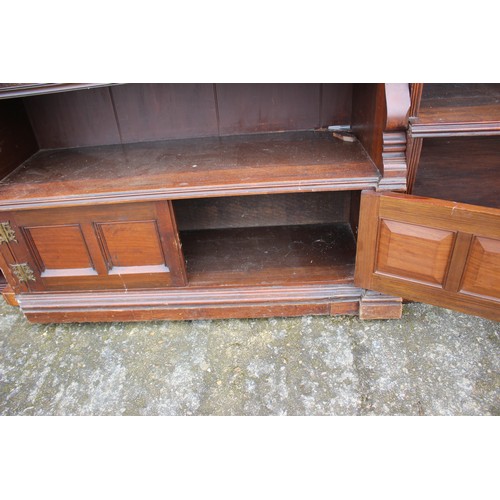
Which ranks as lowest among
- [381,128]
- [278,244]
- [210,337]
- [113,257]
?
[210,337]

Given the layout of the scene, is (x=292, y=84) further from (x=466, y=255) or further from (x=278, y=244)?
(x=466, y=255)

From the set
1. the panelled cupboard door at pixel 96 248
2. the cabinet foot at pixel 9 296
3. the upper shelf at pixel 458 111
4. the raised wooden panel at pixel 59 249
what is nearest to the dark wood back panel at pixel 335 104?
the upper shelf at pixel 458 111

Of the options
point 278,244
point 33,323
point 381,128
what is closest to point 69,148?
point 33,323

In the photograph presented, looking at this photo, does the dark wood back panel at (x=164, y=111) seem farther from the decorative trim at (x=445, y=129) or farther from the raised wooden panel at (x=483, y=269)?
the raised wooden panel at (x=483, y=269)

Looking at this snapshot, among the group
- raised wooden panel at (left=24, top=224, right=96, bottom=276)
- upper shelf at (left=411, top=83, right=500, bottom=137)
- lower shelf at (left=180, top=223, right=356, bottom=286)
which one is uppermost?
upper shelf at (left=411, top=83, right=500, bottom=137)

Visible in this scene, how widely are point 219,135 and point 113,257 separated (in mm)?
631

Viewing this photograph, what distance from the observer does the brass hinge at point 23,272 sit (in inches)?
52.2

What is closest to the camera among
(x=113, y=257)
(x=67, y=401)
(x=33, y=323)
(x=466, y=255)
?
(x=466, y=255)

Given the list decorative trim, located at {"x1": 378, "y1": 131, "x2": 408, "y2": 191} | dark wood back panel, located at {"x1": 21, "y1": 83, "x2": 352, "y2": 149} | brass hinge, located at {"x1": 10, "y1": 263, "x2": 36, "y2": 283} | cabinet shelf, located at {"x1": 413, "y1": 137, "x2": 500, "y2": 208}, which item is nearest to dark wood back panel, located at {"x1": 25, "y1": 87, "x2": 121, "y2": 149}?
dark wood back panel, located at {"x1": 21, "y1": 83, "x2": 352, "y2": 149}

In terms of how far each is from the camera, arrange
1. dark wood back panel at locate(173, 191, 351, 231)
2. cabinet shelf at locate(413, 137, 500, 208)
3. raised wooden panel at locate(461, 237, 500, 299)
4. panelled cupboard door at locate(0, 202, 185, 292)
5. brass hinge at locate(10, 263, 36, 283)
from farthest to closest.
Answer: dark wood back panel at locate(173, 191, 351, 231) → cabinet shelf at locate(413, 137, 500, 208) → brass hinge at locate(10, 263, 36, 283) → panelled cupboard door at locate(0, 202, 185, 292) → raised wooden panel at locate(461, 237, 500, 299)

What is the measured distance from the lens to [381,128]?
1106 millimetres

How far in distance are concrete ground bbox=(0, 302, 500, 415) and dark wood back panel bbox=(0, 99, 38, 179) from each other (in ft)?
1.96

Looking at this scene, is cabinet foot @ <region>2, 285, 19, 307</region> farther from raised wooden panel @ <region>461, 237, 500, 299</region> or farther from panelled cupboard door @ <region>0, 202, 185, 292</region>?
raised wooden panel @ <region>461, 237, 500, 299</region>

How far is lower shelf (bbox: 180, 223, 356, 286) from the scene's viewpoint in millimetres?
1377
